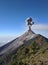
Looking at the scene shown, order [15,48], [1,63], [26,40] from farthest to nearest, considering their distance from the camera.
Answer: [26,40], [15,48], [1,63]

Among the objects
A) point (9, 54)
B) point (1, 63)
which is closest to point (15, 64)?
point (1, 63)

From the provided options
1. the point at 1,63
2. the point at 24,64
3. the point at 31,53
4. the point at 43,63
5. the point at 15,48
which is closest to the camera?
the point at 43,63

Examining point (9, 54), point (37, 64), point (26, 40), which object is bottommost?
point (37, 64)

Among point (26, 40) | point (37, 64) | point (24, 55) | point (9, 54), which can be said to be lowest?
point (37, 64)

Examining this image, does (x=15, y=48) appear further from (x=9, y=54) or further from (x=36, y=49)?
(x=36, y=49)

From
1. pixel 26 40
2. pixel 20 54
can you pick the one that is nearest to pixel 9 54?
pixel 26 40

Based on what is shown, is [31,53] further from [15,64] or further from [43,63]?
[43,63]

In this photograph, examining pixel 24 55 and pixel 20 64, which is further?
pixel 24 55

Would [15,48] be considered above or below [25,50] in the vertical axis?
above

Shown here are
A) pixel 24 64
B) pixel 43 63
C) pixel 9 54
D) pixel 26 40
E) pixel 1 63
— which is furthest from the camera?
pixel 26 40
